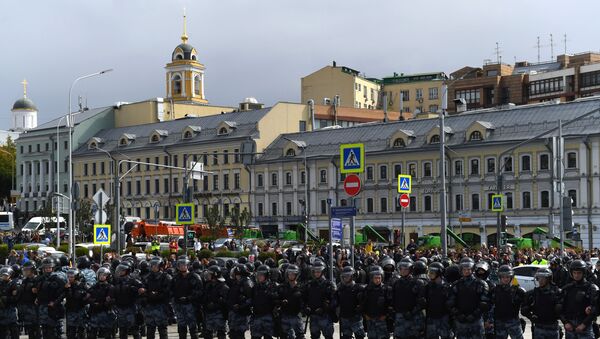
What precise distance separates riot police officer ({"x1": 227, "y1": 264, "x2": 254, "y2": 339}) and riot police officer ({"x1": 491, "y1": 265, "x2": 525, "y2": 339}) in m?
4.09

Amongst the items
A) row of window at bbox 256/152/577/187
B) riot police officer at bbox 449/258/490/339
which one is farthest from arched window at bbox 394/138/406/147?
riot police officer at bbox 449/258/490/339

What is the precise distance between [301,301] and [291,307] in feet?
0.64

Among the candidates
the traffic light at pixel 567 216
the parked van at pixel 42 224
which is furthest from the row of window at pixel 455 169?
the traffic light at pixel 567 216

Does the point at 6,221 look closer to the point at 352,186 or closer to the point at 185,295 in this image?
the point at 352,186

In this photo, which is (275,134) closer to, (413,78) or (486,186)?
(486,186)

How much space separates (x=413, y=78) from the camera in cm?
11300

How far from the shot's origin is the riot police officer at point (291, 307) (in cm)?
1720

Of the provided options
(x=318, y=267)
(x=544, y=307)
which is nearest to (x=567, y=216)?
(x=318, y=267)

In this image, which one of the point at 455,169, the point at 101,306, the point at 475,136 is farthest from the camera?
Answer: the point at 455,169

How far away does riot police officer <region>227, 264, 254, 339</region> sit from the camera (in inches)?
698

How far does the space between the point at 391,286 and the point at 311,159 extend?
59197 mm

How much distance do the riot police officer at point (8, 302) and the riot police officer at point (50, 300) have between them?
58 cm

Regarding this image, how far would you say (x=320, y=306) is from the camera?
1694cm

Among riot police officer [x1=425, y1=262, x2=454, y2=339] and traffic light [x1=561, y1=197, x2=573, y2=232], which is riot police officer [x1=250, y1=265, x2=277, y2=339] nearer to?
riot police officer [x1=425, y1=262, x2=454, y2=339]
